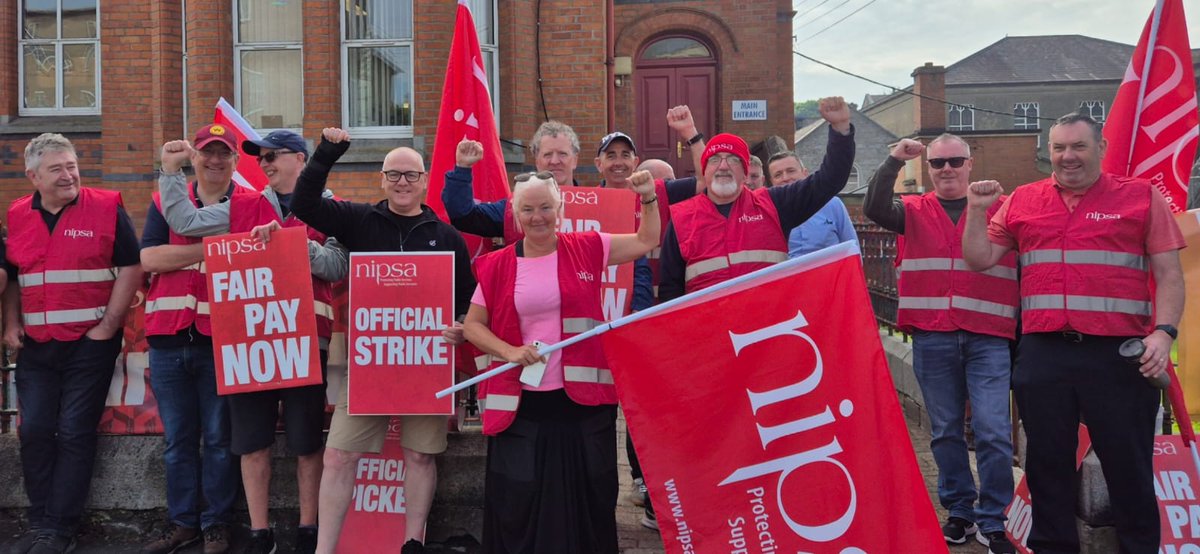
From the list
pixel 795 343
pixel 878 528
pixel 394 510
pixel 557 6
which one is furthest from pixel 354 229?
pixel 557 6

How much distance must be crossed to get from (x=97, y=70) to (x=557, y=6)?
236 inches

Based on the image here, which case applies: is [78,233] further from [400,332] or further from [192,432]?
[400,332]

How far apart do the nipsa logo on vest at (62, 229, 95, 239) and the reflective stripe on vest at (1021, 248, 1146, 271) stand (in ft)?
15.5

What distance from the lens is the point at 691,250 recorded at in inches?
174

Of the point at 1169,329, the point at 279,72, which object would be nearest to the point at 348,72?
the point at 279,72

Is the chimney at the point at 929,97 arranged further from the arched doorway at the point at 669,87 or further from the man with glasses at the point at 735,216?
the man with glasses at the point at 735,216

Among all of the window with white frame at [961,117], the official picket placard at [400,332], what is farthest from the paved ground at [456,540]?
the window with white frame at [961,117]

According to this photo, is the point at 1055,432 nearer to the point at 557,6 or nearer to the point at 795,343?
the point at 795,343

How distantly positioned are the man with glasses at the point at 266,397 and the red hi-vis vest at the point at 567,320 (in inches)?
46.3

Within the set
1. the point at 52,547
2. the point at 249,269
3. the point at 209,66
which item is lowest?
the point at 52,547

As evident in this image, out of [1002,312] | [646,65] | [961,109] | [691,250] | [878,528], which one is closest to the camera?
[878,528]

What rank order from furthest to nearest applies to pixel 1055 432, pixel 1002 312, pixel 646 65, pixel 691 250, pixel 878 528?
pixel 646 65
pixel 1002 312
pixel 691 250
pixel 1055 432
pixel 878 528

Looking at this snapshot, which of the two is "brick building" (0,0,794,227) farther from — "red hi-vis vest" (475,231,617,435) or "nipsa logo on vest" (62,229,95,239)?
"red hi-vis vest" (475,231,617,435)

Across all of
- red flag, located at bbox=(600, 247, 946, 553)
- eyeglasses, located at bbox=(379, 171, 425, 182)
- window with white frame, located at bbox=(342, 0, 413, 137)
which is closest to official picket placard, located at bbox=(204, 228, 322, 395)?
eyeglasses, located at bbox=(379, 171, 425, 182)
